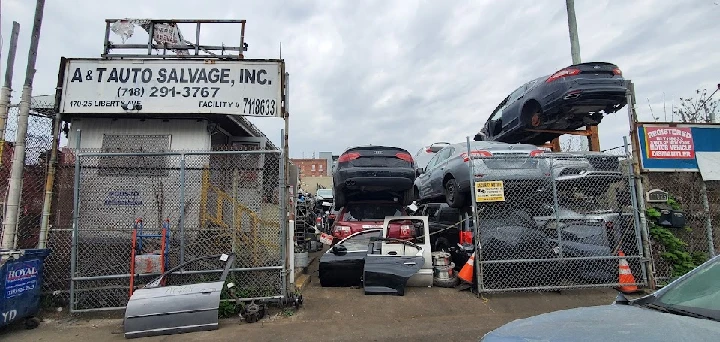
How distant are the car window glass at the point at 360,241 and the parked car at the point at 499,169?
1.77m

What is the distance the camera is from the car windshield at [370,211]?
9.17 m

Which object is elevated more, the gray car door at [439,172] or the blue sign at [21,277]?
the gray car door at [439,172]

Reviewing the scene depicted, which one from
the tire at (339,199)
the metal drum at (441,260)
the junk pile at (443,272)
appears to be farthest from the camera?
the tire at (339,199)

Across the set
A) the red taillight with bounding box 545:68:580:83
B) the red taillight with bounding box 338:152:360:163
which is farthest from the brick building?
the red taillight with bounding box 545:68:580:83

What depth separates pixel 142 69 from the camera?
708 centimetres

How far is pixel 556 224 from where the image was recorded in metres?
6.58

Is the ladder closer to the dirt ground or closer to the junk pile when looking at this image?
the dirt ground

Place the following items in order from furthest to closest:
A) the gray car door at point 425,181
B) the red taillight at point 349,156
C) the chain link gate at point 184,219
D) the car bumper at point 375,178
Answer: the gray car door at point 425,181 < the red taillight at point 349,156 < the car bumper at point 375,178 < the chain link gate at point 184,219

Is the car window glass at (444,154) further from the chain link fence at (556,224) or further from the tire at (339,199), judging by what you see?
the tire at (339,199)

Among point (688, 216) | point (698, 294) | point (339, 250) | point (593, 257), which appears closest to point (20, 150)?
point (339, 250)

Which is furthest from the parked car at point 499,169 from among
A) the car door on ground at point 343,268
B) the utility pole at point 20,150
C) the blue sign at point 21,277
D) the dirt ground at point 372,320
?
the utility pole at point 20,150

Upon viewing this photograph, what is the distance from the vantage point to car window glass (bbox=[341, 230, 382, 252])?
293 inches

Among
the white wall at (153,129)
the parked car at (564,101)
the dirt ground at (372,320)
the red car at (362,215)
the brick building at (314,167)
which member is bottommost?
the dirt ground at (372,320)

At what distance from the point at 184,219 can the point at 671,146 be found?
860 centimetres
